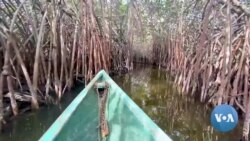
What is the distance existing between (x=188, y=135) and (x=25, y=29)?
297 cm

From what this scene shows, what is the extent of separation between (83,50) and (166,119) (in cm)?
220

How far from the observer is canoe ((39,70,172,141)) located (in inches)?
84.4

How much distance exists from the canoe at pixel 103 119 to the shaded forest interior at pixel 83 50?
1.43 meters

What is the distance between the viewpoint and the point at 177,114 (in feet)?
17.0

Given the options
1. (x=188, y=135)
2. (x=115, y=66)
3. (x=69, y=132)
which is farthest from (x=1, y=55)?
(x=115, y=66)

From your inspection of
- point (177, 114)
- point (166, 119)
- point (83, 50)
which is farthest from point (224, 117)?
point (83, 50)

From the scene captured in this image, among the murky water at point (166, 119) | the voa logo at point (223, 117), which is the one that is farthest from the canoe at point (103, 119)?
the murky water at point (166, 119)

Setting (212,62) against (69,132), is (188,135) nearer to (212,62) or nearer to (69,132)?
(212,62)

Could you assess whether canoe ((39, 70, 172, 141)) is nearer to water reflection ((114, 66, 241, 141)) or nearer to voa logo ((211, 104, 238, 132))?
voa logo ((211, 104, 238, 132))

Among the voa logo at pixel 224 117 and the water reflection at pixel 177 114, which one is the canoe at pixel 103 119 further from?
the water reflection at pixel 177 114

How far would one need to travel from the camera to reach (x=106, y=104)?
2.64m

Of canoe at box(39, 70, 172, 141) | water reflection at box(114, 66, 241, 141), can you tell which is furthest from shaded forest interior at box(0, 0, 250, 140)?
canoe at box(39, 70, 172, 141)

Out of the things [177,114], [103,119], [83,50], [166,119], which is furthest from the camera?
[83,50]

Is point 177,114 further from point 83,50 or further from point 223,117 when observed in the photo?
point 223,117
